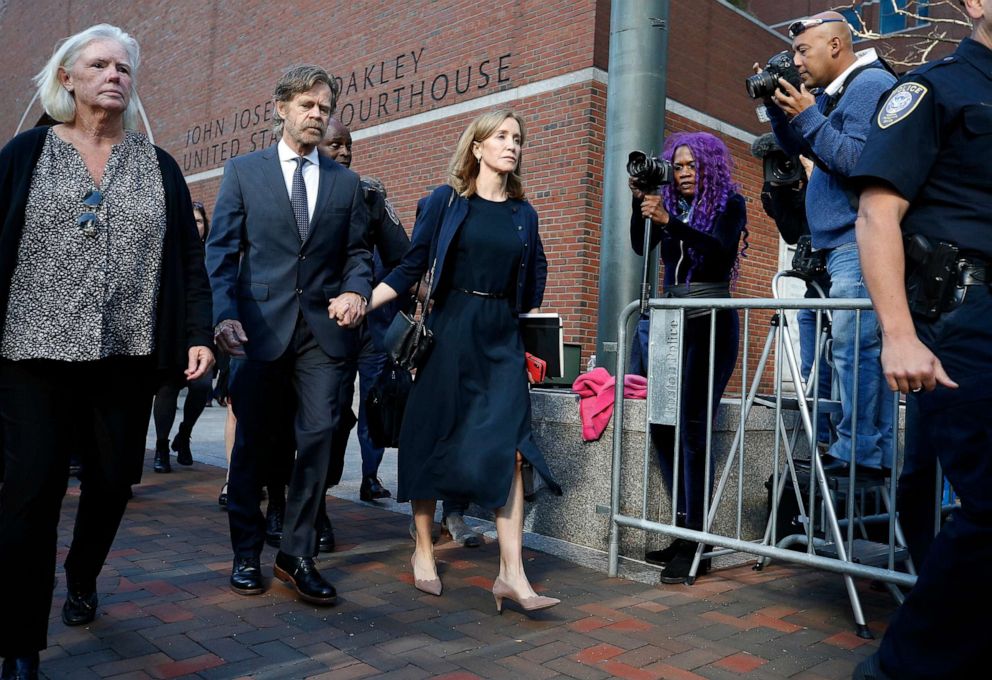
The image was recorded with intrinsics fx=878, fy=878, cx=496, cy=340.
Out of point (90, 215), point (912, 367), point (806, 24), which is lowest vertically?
point (912, 367)

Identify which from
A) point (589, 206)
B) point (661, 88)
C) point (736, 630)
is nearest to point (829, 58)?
point (661, 88)

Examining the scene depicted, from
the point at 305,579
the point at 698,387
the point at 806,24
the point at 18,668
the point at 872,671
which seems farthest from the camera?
the point at 698,387

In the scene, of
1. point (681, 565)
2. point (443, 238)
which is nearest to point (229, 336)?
point (443, 238)

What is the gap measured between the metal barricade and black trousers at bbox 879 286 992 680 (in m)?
A: 1.04

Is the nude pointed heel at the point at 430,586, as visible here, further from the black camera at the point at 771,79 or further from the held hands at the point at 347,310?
the black camera at the point at 771,79

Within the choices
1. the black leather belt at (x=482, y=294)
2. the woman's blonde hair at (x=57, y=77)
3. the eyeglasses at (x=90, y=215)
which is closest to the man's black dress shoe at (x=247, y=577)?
the black leather belt at (x=482, y=294)

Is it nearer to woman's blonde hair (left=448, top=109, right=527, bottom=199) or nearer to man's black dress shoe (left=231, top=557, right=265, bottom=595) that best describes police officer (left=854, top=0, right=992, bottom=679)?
woman's blonde hair (left=448, top=109, right=527, bottom=199)

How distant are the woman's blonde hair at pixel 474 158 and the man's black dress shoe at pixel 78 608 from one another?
2162 mm

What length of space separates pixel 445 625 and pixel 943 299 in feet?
6.85

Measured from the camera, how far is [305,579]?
3.48 metres

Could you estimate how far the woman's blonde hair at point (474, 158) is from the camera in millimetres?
3770

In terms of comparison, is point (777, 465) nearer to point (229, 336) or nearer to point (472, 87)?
point (229, 336)

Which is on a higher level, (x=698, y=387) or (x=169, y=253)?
(x=169, y=253)

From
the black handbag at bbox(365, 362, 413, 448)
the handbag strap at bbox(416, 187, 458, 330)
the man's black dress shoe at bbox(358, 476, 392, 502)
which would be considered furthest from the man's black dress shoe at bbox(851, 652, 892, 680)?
the man's black dress shoe at bbox(358, 476, 392, 502)
